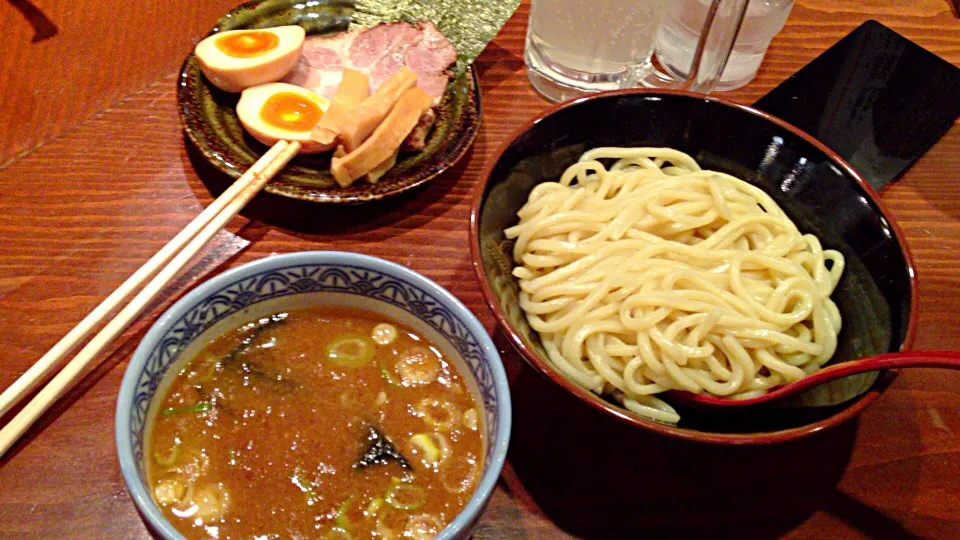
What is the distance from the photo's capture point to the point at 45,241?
4.68 feet

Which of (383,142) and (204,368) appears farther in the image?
(383,142)

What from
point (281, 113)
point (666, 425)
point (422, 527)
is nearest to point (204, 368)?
point (422, 527)

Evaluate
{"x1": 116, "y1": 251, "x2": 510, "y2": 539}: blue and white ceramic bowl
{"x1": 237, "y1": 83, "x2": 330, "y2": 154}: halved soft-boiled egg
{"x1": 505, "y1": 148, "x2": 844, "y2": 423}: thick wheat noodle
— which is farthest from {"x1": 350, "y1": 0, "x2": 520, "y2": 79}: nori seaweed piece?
{"x1": 116, "y1": 251, "x2": 510, "y2": 539}: blue and white ceramic bowl

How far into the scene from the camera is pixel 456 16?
2031 millimetres

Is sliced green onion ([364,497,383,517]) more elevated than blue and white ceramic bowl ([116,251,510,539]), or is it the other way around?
blue and white ceramic bowl ([116,251,510,539])

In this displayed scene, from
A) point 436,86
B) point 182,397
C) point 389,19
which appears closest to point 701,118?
point 436,86

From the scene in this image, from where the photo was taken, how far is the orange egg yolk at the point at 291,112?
1.64 m

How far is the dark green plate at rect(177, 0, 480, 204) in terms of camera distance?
5.05 ft

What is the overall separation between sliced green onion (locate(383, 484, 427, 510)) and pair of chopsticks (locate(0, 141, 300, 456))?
1.67ft

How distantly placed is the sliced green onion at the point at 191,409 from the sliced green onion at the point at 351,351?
0.60 feet

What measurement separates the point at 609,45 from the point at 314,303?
109 centimetres

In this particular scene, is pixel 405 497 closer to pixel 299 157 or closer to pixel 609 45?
pixel 299 157

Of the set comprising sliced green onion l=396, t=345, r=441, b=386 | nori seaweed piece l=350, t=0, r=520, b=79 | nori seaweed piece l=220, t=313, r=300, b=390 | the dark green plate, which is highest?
nori seaweed piece l=350, t=0, r=520, b=79

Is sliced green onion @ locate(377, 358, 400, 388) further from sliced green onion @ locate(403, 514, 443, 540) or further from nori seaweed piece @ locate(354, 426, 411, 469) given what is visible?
sliced green onion @ locate(403, 514, 443, 540)
